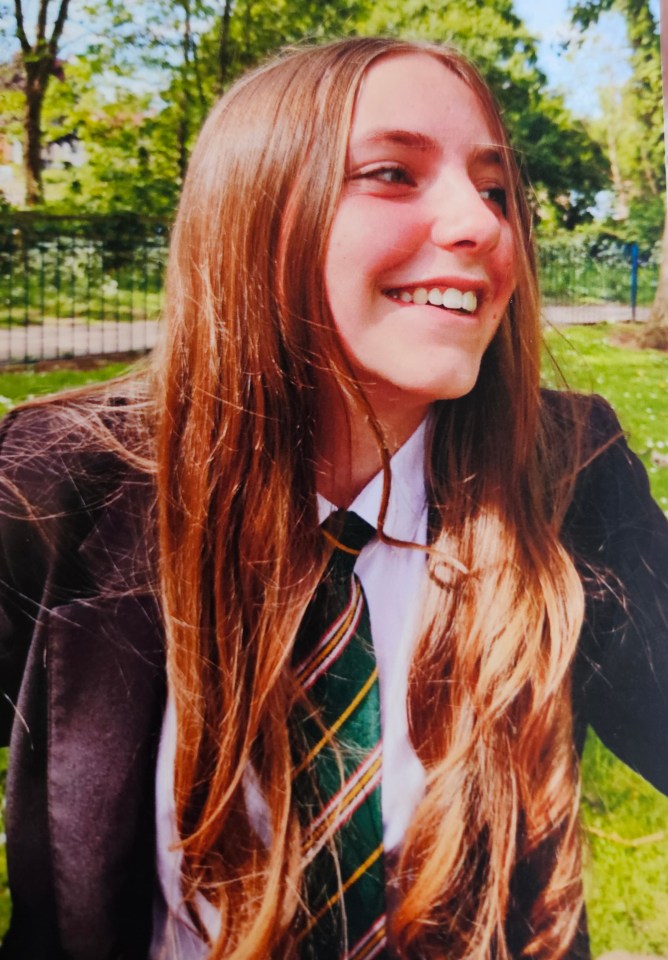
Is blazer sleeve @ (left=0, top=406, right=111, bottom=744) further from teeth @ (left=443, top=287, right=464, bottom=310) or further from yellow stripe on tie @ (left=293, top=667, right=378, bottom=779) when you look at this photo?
teeth @ (left=443, top=287, right=464, bottom=310)

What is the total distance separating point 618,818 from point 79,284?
102cm

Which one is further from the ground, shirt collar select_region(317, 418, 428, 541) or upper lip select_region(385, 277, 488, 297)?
upper lip select_region(385, 277, 488, 297)

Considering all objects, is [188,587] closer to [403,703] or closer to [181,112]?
[403,703]

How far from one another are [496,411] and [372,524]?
0.78ft

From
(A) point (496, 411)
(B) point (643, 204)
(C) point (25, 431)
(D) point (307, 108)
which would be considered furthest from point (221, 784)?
(B) point (643, 204)

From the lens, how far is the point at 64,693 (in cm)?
95

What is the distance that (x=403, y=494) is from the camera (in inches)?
42.3

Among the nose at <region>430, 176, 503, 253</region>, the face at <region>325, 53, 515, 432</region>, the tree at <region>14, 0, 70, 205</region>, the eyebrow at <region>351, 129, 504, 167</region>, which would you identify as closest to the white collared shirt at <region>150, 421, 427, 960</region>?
the face at <region>325, 53, 515, 432</region>

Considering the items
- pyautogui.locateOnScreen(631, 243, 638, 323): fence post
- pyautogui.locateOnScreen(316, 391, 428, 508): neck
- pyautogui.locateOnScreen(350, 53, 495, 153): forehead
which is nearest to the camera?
pyautogui.locateOnScreen(350, 53, 495, 153): forehead

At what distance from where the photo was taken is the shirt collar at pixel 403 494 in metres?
1.05

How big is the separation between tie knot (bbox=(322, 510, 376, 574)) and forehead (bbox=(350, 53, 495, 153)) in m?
0.45

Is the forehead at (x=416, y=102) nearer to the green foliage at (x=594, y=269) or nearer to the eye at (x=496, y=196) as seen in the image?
the eye at (x=496, y=196)

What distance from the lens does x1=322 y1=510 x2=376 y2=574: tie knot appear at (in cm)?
103

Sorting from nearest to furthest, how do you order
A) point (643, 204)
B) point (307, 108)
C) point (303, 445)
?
1. point (307, 108)
2. point (303, 445)
3. point (643, 204)
